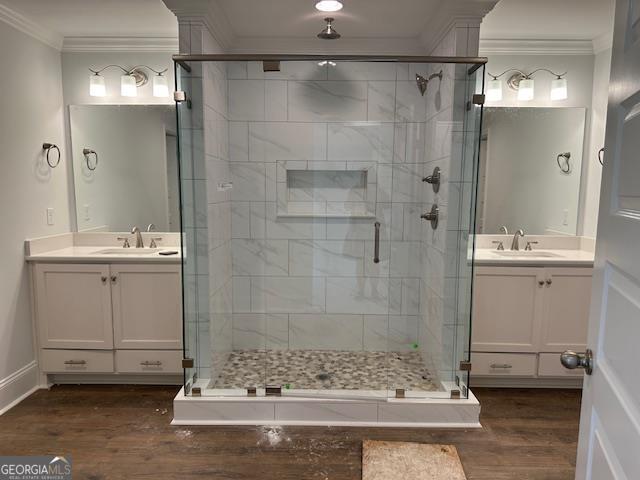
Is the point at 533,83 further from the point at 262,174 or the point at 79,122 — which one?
the point at 79,122

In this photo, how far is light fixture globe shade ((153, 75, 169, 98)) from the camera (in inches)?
123

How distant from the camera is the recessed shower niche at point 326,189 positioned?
2.95 meters

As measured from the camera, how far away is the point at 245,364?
2.91 m

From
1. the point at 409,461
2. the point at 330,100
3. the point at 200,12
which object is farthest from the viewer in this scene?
the point at 330,100

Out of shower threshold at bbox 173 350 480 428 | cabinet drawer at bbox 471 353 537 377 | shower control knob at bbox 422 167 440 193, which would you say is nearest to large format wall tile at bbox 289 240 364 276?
shower control knob at bbox 422 167 440 193

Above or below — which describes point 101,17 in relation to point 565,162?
above

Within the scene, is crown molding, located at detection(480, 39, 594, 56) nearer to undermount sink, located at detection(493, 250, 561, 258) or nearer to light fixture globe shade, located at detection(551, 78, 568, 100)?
light fixture globe shade, located at detection(551, 78, 568, 100)

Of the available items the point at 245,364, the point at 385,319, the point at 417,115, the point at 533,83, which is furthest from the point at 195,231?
the point at 533,83

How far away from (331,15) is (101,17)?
57.8 inches

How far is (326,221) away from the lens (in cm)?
302

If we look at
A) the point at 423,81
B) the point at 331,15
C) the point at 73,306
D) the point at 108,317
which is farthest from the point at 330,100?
the point at 73,306

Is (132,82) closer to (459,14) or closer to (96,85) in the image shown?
(96,85)

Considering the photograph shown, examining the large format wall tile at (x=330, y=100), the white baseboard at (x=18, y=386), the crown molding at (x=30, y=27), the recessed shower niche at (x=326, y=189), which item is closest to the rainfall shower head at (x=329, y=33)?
the large format wall tile at (x=330, y=100)

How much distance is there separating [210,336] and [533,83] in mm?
2900
